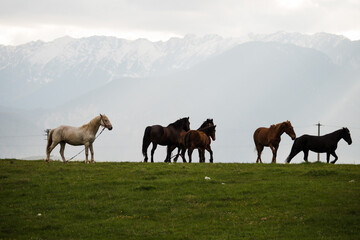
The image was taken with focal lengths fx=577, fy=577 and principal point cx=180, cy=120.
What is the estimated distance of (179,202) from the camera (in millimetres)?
20891

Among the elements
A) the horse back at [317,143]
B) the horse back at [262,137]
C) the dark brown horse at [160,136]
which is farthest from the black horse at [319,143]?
the dark brown horse at [160,136]

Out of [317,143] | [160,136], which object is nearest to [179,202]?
[317,143]

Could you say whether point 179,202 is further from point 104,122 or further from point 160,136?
point 160,136

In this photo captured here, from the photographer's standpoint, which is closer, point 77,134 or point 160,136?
point 77,134

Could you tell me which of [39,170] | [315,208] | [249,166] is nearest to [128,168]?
[39,170]

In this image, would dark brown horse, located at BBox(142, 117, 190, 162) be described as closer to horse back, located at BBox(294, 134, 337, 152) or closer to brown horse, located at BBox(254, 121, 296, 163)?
brown horse, located at BBox(254, 121, 296, 163)

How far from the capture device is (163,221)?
1886 cm

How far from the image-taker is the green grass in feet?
57.8

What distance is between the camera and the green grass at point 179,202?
57.8 ft

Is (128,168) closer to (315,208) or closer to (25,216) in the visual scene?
(25,216)

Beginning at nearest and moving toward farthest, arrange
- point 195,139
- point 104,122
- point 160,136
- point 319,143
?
point 104,122 < point 319,143 < point 195,139 < point 160,136

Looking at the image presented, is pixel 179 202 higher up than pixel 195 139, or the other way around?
pixel 195 139

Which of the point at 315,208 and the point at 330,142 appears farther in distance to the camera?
the point at 330,142

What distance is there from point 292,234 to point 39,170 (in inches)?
556
